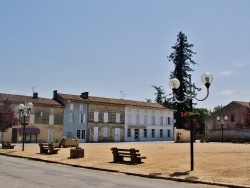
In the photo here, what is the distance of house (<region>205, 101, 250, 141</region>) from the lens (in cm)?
5122

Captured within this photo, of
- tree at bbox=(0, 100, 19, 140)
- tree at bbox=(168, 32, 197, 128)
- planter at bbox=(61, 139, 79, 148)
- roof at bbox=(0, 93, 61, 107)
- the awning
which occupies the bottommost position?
planter at bbox=(61, 139, 79, 148)

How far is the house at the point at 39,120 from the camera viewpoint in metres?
46.6

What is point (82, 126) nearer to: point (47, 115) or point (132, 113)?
point (47, 115)

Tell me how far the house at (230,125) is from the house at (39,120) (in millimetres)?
25422

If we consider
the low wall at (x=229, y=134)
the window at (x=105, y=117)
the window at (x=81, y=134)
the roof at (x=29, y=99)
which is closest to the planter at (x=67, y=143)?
the roof at (x=29, y=99)

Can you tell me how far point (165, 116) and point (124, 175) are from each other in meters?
53.2

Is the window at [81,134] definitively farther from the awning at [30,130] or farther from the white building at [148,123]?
the white building at [148,123]

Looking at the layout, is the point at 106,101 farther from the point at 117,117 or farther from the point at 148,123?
the point at 148,123

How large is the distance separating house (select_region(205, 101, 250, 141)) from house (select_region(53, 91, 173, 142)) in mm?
9457

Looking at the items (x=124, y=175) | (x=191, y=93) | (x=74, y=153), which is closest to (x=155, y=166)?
(x=124, y=175)

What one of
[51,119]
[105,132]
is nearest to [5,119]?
[51,119]

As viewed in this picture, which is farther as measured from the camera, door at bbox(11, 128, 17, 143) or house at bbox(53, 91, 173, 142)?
house at bbox(53, 91, 173, 142)

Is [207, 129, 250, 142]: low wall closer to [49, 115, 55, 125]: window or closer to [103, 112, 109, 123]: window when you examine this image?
[103, 112, 109, 123]: window

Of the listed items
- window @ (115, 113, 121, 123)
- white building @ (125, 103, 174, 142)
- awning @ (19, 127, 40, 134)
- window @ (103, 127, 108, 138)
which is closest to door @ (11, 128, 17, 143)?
awning @ (19, 127, 40, 134)
